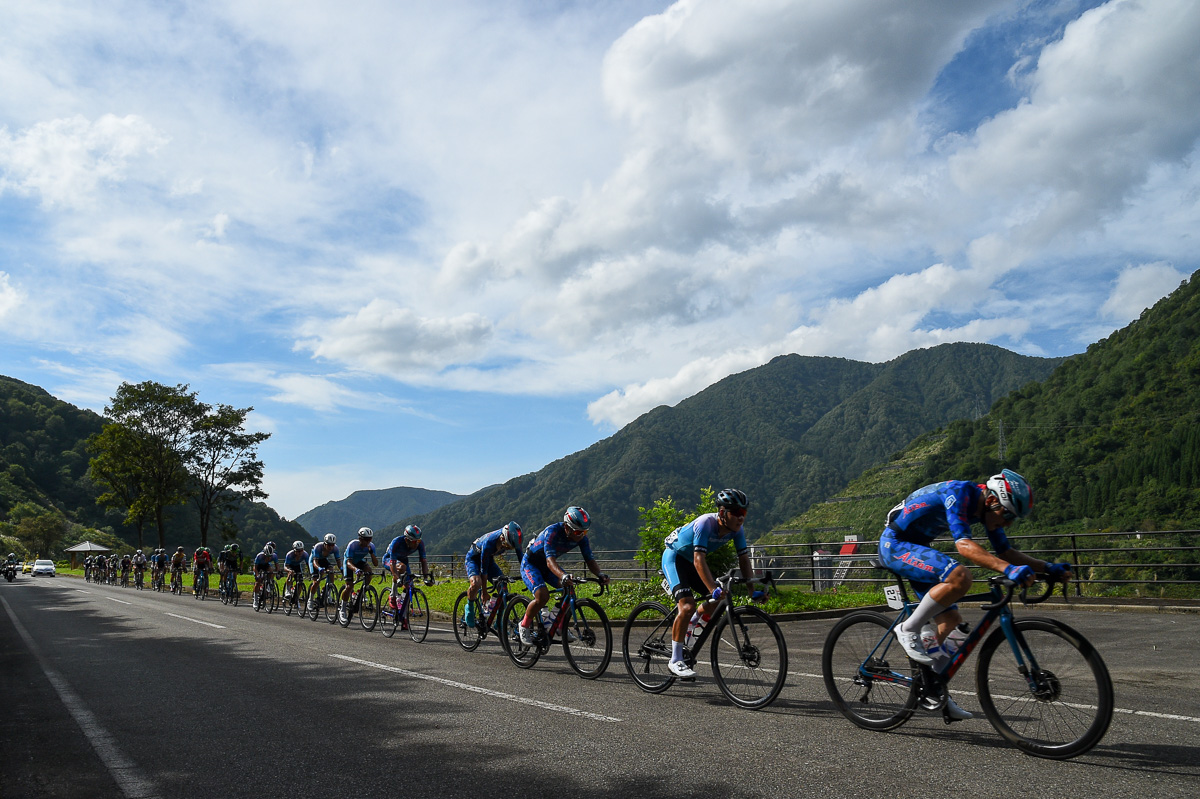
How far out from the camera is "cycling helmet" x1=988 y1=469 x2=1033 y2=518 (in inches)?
196

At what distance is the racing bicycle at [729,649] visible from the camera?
659cm

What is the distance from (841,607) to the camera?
49.5 ft

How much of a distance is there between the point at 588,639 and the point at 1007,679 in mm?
4717

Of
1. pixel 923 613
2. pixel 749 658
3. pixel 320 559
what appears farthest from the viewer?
pixel 320 559

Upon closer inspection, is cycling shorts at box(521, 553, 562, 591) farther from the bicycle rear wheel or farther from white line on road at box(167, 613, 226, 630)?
white line on road at box(167, 613, 226, 630)

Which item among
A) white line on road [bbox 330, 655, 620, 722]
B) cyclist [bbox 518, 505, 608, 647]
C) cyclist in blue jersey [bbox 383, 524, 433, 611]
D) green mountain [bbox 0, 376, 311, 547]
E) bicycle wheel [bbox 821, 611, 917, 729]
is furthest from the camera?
green mountain [bbox 0, 376, 311, 547]

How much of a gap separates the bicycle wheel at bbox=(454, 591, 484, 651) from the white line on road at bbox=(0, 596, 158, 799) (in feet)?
16.0

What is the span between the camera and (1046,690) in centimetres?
495

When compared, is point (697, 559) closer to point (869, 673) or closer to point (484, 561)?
point (869, 673)

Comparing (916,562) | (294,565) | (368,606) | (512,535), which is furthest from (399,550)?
(916,562)

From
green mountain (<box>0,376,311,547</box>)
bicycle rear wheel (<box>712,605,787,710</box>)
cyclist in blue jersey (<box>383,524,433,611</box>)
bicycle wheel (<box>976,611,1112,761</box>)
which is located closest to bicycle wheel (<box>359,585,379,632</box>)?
cyclist in blue jersey (<box>383,524,433,611</box>)

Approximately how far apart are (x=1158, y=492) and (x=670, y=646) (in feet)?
270

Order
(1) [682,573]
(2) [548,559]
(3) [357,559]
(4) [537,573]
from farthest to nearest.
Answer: (3) [357,559] < (4) [537,573] < (2) [548,559] < (1) [682,573]

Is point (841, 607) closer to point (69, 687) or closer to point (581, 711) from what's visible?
point (581, 711)
